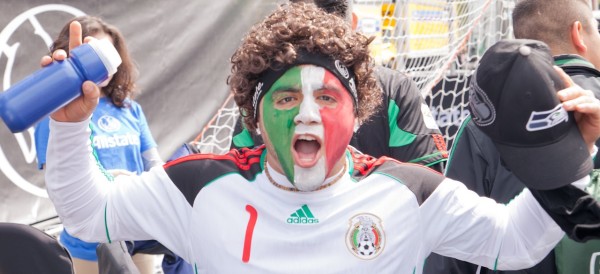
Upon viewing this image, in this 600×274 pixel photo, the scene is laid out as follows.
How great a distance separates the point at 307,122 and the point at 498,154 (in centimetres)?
86

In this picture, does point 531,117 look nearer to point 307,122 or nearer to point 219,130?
point 307,122

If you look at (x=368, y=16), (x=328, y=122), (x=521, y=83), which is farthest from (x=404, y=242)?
(x=368, y=16)

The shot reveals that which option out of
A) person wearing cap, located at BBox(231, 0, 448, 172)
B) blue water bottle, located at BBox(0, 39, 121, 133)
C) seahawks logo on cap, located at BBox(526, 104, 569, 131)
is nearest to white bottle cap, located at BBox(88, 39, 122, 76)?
blue water bottle, located at BBox(0, 39, 121, 133)

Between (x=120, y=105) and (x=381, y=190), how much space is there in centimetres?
210

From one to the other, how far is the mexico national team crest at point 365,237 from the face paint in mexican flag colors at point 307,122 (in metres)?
0.14

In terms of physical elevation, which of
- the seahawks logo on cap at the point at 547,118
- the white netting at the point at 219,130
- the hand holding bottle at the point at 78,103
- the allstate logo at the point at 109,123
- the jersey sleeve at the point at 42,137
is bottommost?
the white netting at the point at 219,130

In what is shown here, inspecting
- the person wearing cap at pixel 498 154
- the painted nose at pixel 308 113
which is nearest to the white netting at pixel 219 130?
the person wearing cap at pixel 498 154

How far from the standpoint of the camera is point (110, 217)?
205 cm

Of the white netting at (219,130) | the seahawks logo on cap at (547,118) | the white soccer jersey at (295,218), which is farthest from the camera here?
the white netting at (219,130)

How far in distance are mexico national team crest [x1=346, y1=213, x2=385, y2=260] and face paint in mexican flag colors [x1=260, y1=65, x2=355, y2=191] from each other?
144mm

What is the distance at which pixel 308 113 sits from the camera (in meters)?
2.03

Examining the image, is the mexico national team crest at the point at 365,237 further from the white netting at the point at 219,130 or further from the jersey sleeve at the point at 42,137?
the white netting at the point at 219,130

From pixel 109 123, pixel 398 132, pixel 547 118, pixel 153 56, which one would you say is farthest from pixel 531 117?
pixel 153 56

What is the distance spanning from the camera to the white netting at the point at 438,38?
5.85m
